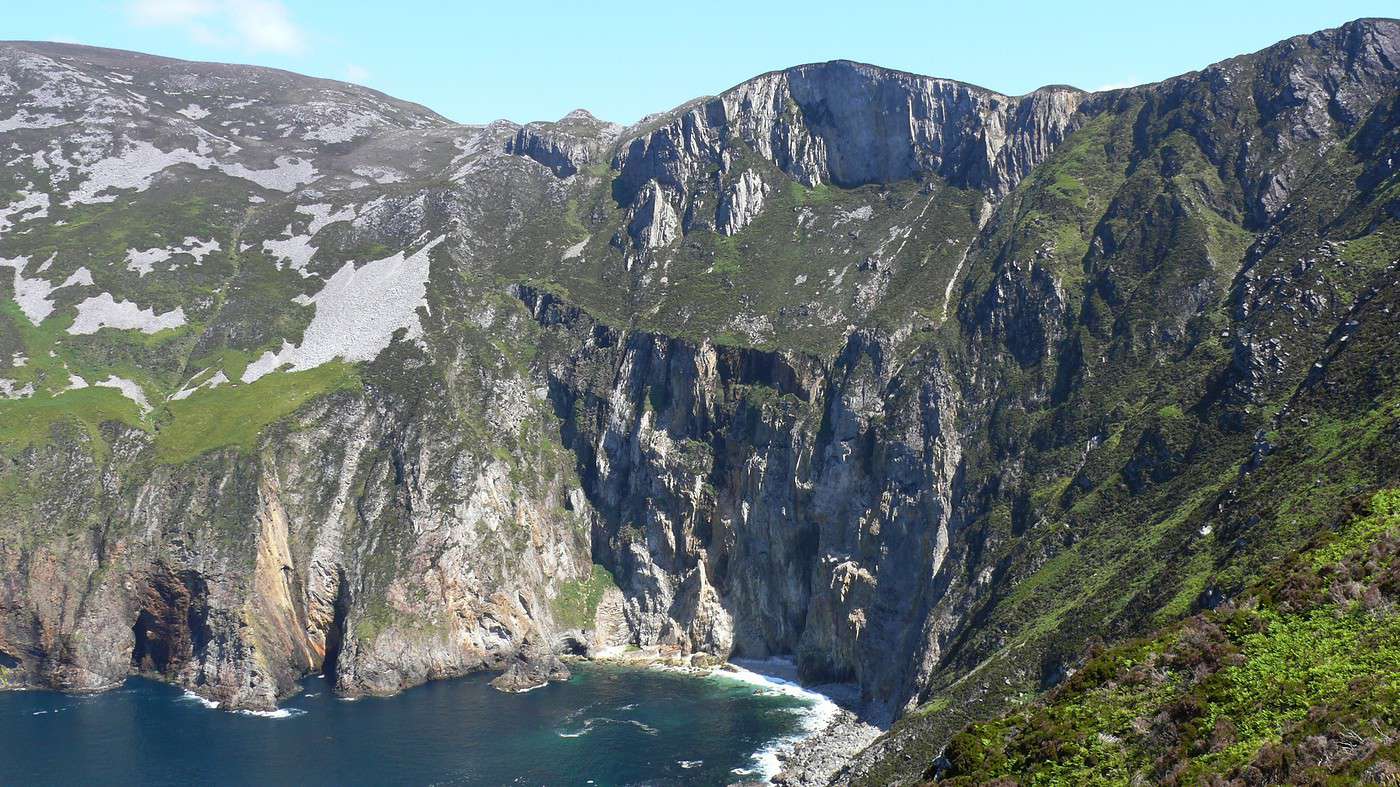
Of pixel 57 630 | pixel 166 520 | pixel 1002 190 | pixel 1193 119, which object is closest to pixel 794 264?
pixel 1002 190

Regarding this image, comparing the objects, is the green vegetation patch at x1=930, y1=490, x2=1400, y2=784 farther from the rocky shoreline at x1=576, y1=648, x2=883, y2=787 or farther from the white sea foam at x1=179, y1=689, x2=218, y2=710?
the white sea foam at x1=179, y1=689, x2=218, y2=710

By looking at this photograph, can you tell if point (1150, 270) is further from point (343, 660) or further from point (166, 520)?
point (166, 520)

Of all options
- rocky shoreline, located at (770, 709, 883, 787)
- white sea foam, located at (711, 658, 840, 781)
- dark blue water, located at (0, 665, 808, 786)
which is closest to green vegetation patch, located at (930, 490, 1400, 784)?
rocky shoreline, located at (770, 709, 883, 787)

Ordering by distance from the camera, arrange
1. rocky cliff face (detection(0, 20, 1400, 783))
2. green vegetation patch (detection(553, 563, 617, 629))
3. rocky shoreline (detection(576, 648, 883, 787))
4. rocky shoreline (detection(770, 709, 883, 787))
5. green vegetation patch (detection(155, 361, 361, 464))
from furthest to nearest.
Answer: green vegetation patch (detection(155, 361, 361, 464)), green vegetation patch (detection(553, 563, 617, 629)), rocky cliff face (detection(0, 20, 1400, 783)), rocky shoreline (detection(576, 648, 883, 787)), rocky shoreline (detection(770, 709, 883, 787))

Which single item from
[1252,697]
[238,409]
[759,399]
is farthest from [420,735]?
[1252,697]

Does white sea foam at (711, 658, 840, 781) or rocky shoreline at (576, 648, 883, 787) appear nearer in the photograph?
rocky shoreline at (576, 648, 883, 787)

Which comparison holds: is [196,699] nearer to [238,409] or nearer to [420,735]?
[420,735]
